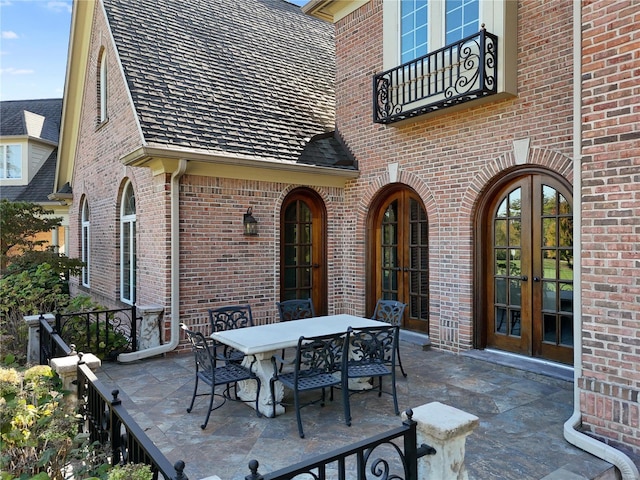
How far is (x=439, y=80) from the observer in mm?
6391

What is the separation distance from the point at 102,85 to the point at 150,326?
20.2 feet

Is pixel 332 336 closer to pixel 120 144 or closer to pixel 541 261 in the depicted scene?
pixel 541 261

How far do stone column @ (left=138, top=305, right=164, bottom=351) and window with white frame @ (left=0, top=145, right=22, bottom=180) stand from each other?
46.8ft

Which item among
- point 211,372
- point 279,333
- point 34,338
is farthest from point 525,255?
point 34,338

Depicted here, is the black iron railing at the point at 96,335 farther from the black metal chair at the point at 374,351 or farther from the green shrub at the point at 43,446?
the black metal chair at the point at 374,351

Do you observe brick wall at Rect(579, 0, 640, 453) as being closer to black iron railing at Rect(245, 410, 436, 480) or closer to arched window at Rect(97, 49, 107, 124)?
black iron railing at Rect(245, 410, 436, 480)

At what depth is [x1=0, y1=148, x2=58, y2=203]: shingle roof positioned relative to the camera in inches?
632

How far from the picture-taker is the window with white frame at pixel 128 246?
8.20 meters

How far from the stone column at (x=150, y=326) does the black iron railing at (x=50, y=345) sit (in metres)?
1.25

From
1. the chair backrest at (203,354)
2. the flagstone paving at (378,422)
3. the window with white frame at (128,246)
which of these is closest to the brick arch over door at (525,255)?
the flagstone paving at (378,422)

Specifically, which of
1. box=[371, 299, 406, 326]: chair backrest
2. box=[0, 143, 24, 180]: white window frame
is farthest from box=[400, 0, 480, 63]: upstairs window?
box=[0, 143, 24, 180]: white window frame

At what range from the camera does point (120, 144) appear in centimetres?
823

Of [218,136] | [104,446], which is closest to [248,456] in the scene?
[104,446]

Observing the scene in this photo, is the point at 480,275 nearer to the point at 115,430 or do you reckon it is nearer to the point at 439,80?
the point at 439,80
